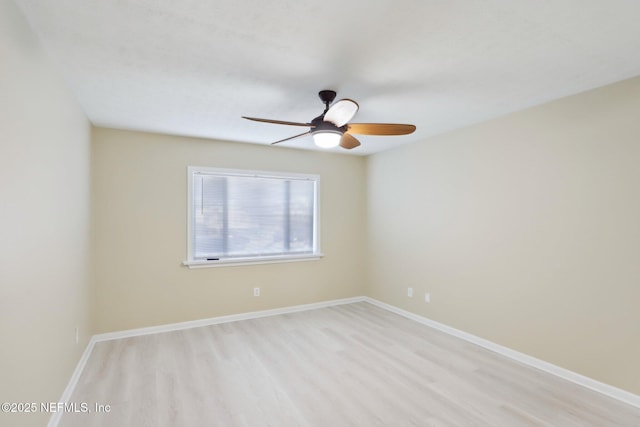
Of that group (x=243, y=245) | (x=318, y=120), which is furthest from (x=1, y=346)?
(x=243, y=245)

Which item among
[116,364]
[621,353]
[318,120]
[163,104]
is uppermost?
[163,104]

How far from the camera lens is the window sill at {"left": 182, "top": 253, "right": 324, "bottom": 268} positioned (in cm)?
412

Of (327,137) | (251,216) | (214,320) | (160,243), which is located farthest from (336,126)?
(214,320)

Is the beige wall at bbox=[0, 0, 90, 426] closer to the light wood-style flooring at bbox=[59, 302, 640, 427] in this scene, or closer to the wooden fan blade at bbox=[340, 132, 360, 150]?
the light wood-style flooring at bbox=[59, 302, 640, 427]

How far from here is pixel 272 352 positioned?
3312 millimetres

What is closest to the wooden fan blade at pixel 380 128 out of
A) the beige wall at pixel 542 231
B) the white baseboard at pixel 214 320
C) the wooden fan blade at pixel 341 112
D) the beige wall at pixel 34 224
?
the wooden fan blade at pixel 341 112

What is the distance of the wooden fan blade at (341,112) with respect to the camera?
2191 millimetres

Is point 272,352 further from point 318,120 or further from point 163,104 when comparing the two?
point 163,104

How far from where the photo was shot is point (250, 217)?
4.52 meters

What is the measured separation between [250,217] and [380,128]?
2550 millimetres

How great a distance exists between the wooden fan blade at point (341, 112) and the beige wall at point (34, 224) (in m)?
1.70

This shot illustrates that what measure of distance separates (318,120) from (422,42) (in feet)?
2.98

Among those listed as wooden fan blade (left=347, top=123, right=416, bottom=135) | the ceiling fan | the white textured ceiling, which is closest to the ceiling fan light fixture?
the ceiling fan

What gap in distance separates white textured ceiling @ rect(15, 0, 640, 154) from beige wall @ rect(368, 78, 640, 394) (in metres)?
0.32
